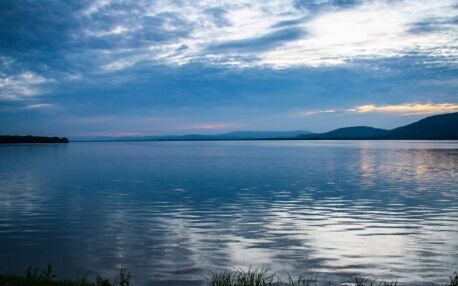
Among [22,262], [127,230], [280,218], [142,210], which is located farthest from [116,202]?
[22,262]

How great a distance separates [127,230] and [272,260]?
10.1 m

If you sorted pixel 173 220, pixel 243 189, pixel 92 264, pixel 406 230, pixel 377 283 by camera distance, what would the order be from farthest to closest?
pixel 243 189, pixel 173 220, pixel 406 230, pixel 92 264, pixel 377 283

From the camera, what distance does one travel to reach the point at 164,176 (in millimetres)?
63000

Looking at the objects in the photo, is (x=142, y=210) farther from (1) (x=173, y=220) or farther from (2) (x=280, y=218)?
(2) (x=280, y=218)

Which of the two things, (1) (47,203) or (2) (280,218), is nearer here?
(2) (280,218)

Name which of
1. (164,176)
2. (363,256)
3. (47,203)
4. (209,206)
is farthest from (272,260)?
(164,176)

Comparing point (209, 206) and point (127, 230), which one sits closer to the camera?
point (127, 230)

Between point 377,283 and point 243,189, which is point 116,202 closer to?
point 243,189

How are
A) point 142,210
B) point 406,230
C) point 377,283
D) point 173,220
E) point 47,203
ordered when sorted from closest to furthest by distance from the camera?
1. point 377,283
2. point 406,230
3. point 173,220
4. point 142,210
5. point 47,203

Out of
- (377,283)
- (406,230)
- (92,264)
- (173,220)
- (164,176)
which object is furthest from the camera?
(164,176)

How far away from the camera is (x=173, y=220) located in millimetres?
30641

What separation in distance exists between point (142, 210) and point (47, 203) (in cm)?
918

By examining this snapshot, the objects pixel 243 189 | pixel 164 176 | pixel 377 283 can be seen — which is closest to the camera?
pixel 377 283

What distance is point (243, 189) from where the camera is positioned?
4744 cm
